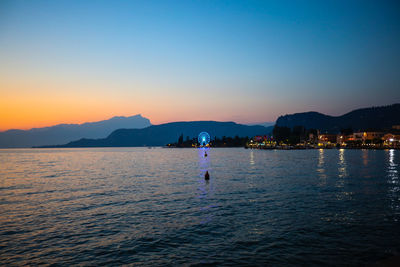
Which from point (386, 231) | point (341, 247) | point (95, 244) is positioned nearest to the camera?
point (341, 247)

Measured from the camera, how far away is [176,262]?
12680 mm

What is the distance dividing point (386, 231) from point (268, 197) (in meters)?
12.5

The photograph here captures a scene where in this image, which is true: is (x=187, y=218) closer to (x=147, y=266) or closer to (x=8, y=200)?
(x=147, y=266)

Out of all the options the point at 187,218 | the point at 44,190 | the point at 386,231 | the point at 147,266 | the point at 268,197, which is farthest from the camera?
the point at 44,190

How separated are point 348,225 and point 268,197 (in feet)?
35.0

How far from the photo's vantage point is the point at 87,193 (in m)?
Answer: 33.0

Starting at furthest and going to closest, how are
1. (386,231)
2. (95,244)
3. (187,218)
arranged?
(187,218)
(386,231)
(95,244)

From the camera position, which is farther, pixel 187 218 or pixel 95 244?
pixel 187 218

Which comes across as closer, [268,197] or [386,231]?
[386,231]

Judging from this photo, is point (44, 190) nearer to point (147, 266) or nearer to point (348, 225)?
point (147, 266)

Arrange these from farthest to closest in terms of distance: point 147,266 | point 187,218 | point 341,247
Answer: point 187,218 → point 341,247 → point 147,266

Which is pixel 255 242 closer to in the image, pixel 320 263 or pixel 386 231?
pixel 320 263

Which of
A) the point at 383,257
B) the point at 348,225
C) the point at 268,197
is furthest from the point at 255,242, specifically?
the point at 268,197

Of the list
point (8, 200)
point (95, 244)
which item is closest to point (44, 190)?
point (8, 200)
